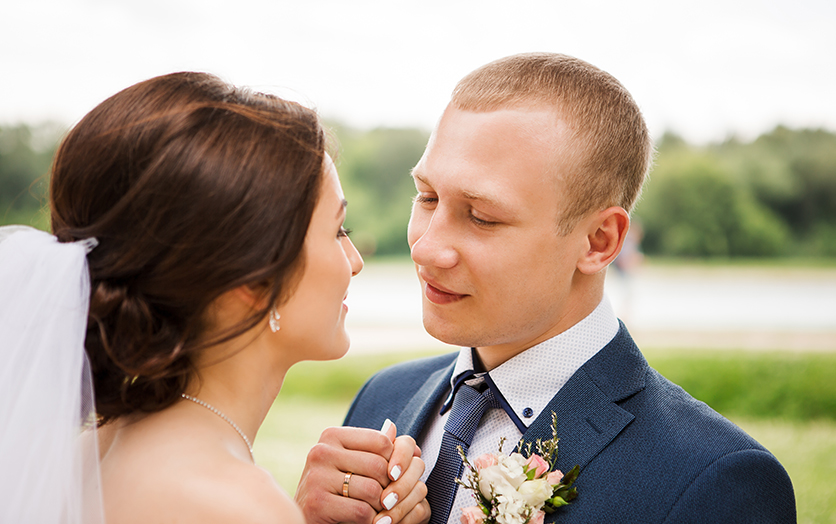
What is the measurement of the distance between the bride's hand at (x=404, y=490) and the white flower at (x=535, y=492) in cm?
34

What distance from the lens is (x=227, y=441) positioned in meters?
1.58

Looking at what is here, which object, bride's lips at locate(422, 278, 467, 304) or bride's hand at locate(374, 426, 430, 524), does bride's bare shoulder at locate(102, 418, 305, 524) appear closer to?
bride's hand at locate(374, 426, 430, 524)

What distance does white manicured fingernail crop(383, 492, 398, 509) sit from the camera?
70.9 inches

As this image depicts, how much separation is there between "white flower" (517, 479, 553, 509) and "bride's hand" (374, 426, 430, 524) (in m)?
0.34

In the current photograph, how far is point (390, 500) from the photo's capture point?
1.81 metres

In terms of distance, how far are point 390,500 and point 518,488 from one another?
1.22 ft

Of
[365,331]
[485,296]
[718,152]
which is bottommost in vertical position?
[365,331]

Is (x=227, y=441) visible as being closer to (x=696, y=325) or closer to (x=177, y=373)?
(x=177, y=373)

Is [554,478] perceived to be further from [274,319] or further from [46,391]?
[46,391]

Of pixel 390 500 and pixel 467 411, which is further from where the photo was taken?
pixel 467 411

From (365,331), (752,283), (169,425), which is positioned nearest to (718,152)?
(752,283)

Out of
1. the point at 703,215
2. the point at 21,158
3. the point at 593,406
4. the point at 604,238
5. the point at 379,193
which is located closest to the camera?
the point at 593,406

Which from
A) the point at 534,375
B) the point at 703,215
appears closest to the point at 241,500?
the point at 534,375

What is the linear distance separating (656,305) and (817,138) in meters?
6.04
